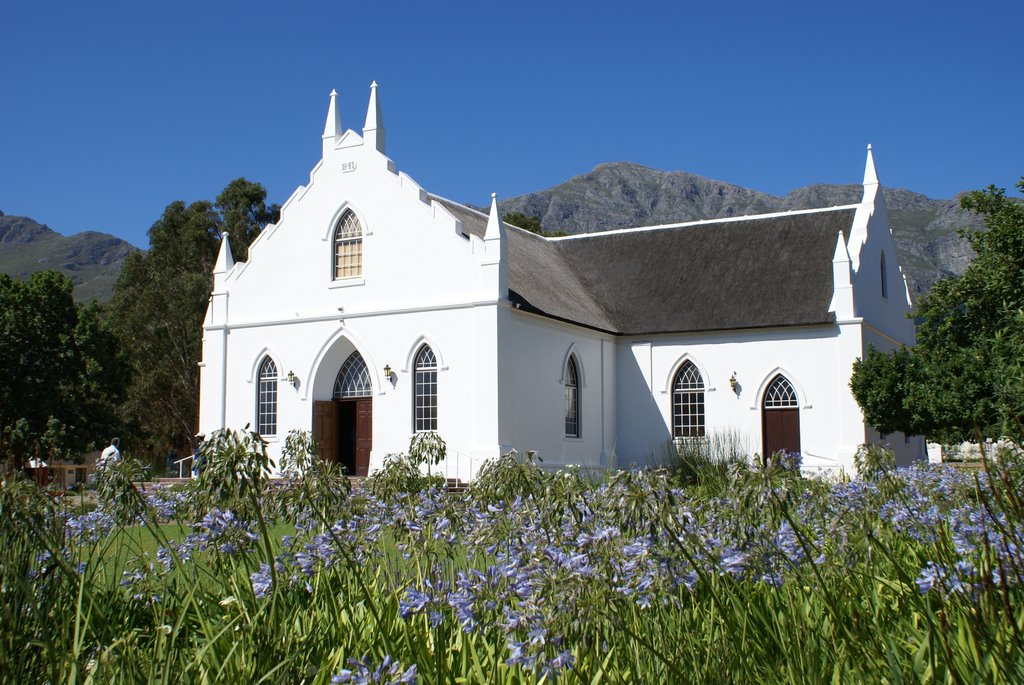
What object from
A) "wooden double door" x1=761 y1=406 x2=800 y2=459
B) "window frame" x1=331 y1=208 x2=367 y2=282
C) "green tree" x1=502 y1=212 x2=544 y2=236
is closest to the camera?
"window frame" x1=331 y1=208 x2=367 y2=282

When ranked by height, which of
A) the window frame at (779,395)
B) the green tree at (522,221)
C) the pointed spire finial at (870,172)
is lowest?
the window frame at (779,395)

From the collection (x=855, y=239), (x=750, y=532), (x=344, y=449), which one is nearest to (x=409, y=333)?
(x=344, y=449)

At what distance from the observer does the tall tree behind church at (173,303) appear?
49.7 meters

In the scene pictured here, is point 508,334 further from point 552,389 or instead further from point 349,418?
point 349,418

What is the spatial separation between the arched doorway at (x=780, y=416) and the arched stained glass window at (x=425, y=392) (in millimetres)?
10310

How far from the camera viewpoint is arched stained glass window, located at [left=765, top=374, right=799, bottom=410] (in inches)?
1187

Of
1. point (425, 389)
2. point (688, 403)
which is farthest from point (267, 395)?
point (688, 403)

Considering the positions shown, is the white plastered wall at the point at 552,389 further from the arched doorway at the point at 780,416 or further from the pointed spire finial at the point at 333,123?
the pointed spire finial at the point at 333,123

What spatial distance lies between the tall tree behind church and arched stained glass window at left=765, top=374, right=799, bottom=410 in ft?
99.2

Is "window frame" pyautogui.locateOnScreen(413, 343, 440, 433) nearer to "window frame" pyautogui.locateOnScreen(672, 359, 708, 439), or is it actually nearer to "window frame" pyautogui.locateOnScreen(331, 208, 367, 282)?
"window frame" pyautogui.locateOnScreen(331, 208, 367, 282)

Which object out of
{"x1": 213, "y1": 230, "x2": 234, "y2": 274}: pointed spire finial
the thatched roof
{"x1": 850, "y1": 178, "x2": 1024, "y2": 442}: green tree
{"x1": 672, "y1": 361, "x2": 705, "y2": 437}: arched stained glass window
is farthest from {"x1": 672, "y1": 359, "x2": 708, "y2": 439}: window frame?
{"x1": 213, "y1": 230, "x2": 234, "y2": 274}: pointed spire finial

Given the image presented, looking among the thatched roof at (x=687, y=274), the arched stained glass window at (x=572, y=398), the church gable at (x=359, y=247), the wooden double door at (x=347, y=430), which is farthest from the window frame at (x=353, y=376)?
the arched stained glass window at (x=572, y=398)

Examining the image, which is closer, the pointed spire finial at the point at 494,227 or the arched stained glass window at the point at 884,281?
the pointed spire finial at the point at 494,227

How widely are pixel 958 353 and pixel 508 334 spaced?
38.8 feet
